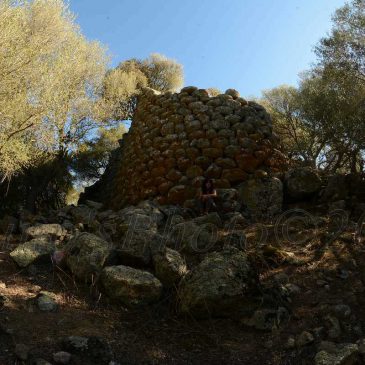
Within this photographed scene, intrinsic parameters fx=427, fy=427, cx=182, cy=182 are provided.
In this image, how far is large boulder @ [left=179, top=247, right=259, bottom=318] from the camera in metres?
5.02

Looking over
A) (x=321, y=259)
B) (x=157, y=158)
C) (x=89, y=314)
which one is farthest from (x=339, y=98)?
(x=89, y=314)

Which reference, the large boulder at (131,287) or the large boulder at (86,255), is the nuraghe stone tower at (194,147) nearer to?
the large boulder at (86,255)

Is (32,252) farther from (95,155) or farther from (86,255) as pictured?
(95,155)

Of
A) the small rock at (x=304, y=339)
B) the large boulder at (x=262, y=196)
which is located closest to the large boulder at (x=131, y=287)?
the small rock at (x=304, y=339)

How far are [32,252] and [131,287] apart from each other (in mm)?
1754

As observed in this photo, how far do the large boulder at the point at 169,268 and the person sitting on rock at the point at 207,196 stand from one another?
3305mm

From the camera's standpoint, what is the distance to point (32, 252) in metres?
6.13

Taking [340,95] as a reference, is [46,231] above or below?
below

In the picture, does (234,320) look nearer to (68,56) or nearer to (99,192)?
(99,192)

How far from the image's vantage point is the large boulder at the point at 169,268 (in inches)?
222

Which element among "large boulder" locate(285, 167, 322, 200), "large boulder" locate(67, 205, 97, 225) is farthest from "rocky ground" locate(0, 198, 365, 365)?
"large boulder" locate(285, 167, 322, 200)

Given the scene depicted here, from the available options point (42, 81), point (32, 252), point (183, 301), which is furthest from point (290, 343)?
point (42, 81)

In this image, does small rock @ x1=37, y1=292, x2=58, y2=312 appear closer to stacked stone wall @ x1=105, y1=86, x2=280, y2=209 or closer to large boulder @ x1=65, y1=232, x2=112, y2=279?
large boulder @ x1=65, y1=232, x2=112, y2=279

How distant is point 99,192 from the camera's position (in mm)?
13695
